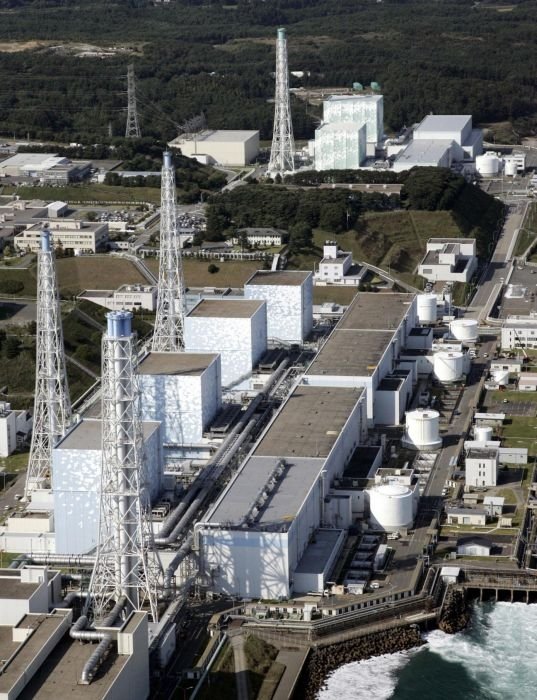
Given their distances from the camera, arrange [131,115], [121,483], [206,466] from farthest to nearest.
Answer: [131,115]
[206,466]
[121,483]

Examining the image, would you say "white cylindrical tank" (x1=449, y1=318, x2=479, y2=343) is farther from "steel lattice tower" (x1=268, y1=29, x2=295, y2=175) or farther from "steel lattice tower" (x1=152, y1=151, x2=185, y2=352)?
"steel lattice tower" (x1=268, y1=29, x2=295, y2=175)

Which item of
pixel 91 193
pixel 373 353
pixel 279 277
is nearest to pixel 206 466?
pixel 373 353

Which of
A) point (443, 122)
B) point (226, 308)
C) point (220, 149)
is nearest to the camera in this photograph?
point (226, 308)

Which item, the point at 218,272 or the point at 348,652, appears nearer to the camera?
the point at 348,652

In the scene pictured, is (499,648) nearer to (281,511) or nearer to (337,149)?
(281,511)

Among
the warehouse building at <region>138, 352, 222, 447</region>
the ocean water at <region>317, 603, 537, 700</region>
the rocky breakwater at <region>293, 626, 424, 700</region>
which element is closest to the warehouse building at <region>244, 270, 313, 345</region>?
the warehouse building at <region>138, 352, 222, 447</region>

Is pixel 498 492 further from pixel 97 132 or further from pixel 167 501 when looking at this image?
pixel 97 132
